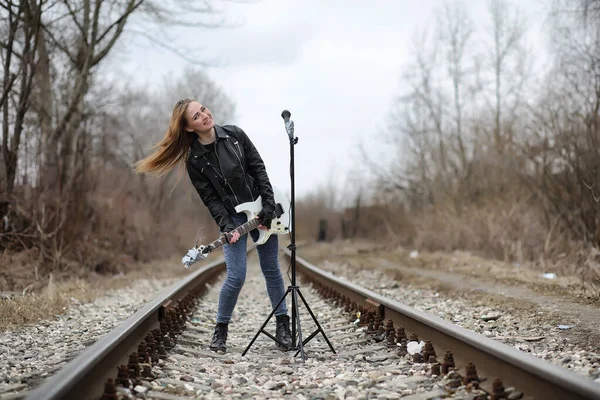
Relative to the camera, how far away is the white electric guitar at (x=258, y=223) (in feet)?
15.2

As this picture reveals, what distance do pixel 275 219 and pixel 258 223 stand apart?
174 millimetres

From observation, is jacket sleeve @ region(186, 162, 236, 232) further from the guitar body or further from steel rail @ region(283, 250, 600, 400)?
steel rail @ region(283, 250, 600, 400)

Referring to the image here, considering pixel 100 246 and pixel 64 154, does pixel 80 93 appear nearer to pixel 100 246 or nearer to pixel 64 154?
pixel 64 154

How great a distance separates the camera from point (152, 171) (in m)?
4.93

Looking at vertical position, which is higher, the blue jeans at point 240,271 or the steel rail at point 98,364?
the blue jeans at point 240,271

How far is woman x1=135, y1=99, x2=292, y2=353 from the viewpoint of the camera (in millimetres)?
4828

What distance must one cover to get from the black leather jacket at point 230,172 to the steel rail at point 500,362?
1.33m

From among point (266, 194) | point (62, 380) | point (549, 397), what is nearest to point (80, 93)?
point (266, 194)

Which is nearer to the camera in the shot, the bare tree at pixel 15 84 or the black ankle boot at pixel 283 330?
the black ankle boot at pixel 283 330

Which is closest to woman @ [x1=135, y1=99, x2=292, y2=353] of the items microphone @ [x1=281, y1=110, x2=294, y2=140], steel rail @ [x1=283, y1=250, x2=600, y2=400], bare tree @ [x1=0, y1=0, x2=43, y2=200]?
microphone @ [x1=281, y1=110, x2=294, y2=140]

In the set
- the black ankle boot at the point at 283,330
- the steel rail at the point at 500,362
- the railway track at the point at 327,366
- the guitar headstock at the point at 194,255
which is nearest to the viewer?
the steel rail at the point at 500,362

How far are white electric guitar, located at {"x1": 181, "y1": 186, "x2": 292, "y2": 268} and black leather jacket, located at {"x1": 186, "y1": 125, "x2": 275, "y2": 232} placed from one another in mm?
86

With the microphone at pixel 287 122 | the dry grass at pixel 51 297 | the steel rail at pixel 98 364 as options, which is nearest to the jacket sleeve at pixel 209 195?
the microphone at pixel 287 122

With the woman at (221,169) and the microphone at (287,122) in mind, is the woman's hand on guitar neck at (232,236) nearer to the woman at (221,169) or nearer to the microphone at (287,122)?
the woman at (221,169)
